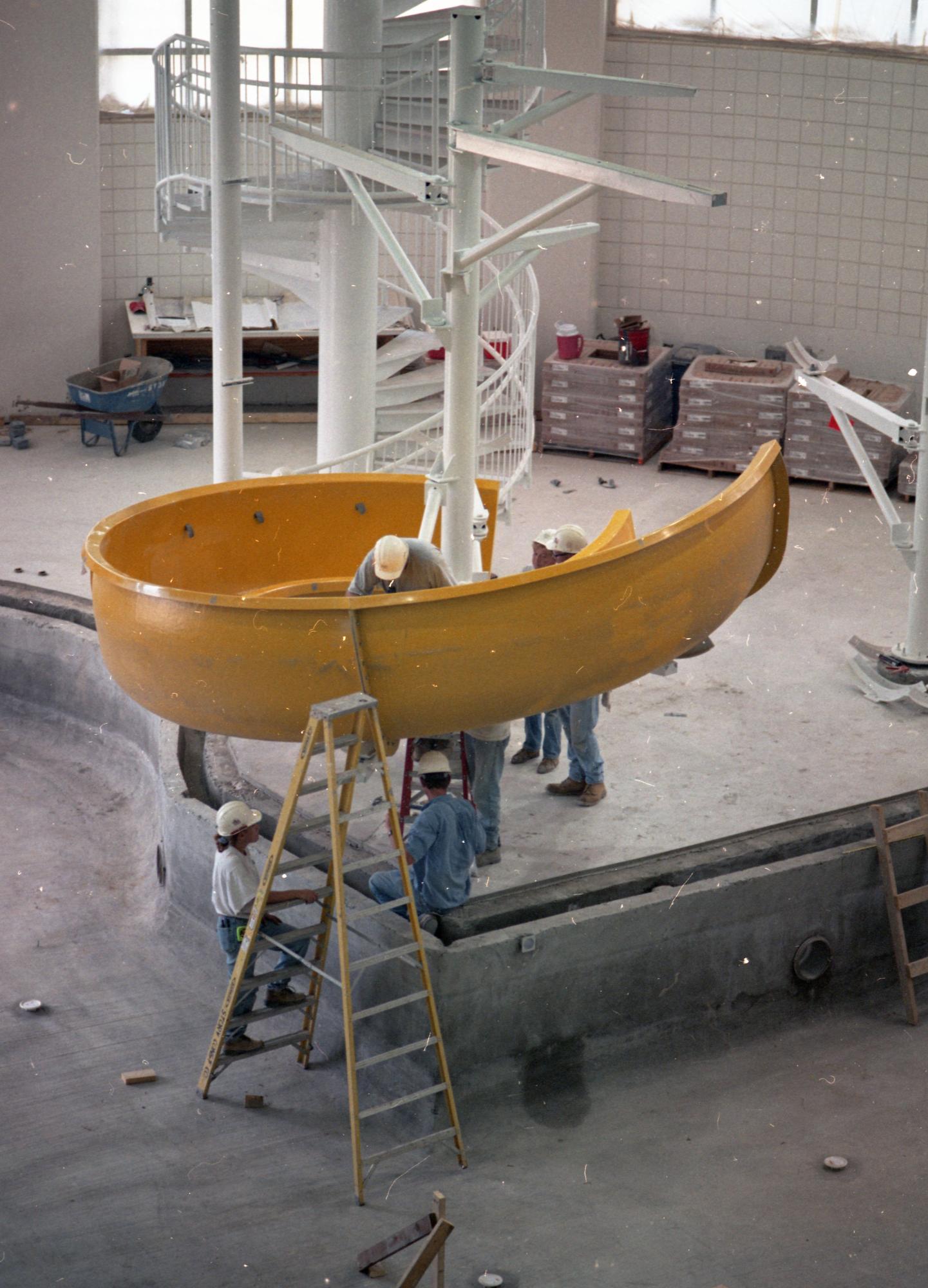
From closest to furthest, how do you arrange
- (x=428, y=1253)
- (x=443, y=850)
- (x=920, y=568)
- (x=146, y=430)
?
(x=428, y=1253) < (x=443, y=850) < (x=920, y=568) < (x=146, y=430)

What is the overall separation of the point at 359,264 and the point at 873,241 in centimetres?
532

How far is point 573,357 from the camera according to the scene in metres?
13.7

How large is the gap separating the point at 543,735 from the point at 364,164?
311 cm

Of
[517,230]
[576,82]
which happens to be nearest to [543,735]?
[517,230]

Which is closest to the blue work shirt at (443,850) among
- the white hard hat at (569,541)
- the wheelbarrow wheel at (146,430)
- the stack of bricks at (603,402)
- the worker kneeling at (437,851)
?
the worker kneeling at (437,851)

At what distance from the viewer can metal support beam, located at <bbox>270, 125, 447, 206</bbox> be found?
Answer: 8.02 metres

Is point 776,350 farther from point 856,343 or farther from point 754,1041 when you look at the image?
point 754,1041

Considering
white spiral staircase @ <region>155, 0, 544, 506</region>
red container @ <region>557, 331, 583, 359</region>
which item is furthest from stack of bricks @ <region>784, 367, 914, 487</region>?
white spiral staircase @ <region>155, 0, 544, 506</region>

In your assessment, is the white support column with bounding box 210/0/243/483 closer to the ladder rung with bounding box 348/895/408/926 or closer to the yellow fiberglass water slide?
the yellow fiberglass water slide

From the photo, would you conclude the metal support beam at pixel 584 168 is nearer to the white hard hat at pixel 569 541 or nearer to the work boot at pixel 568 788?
the white hard hat at pixel 569 541

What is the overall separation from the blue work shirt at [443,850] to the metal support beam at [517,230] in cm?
256

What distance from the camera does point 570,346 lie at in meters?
13.6

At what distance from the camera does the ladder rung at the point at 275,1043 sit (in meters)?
7.05

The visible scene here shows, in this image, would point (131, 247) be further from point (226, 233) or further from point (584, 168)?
point (584, 168)
